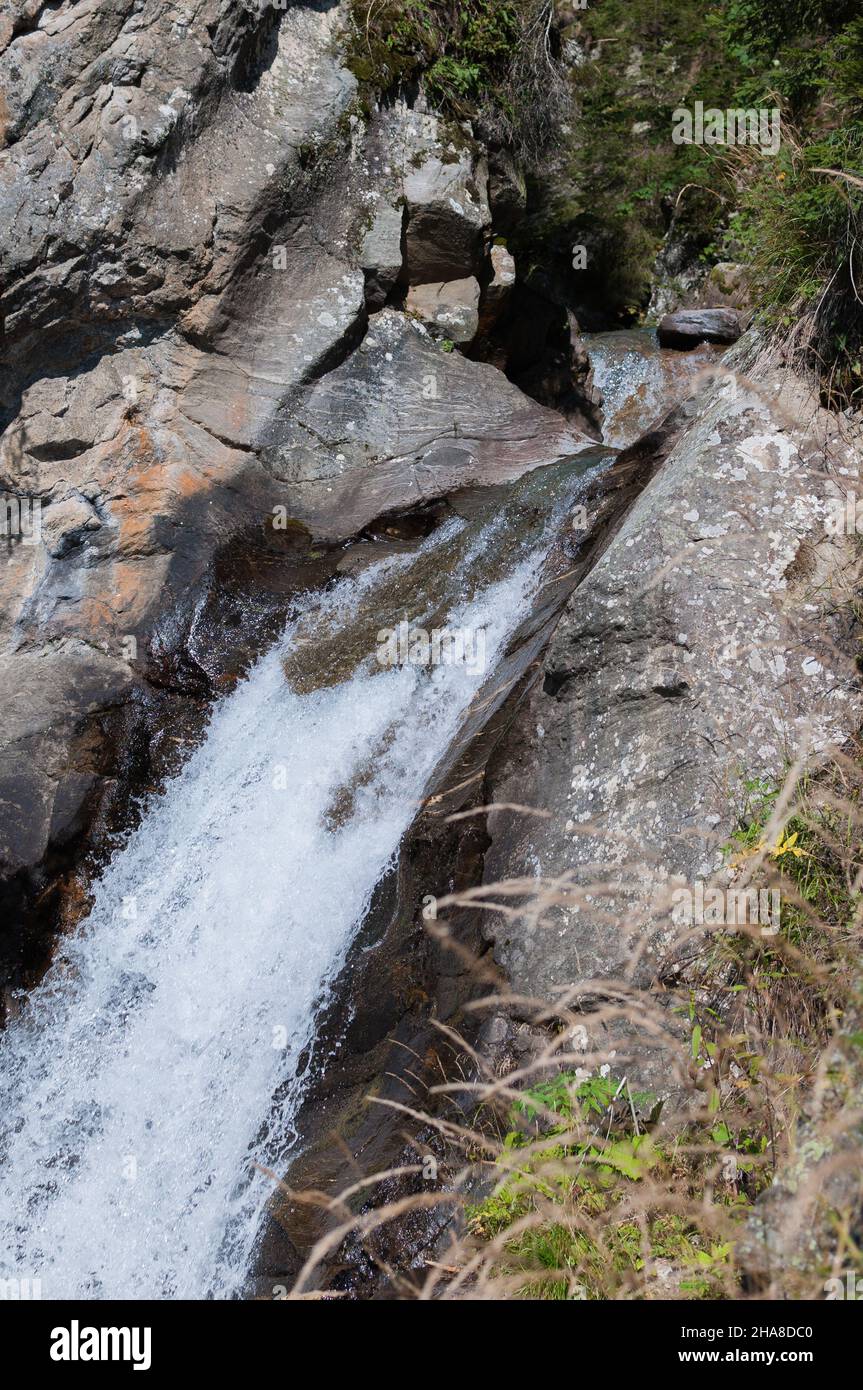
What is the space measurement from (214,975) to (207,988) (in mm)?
67

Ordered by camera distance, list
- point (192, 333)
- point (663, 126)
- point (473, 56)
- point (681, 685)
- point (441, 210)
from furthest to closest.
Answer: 1. point (663, 126)
2. point (473, 56)
3. point (441, 210)
4. point (192, 333)
5. point (681, 685)

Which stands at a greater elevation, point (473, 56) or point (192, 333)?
point (473, 56)

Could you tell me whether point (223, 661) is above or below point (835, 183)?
below

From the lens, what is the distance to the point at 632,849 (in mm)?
3803

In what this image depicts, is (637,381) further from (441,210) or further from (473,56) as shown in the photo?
(473,56)

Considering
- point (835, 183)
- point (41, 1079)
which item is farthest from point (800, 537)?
point (41, 1079)

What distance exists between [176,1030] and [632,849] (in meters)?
Result: 2.37

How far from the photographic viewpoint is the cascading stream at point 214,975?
13.9 ft

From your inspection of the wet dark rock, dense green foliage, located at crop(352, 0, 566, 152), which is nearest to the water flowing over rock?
the wet dark rock

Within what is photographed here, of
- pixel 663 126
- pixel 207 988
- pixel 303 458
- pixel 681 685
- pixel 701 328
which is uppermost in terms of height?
pixel 663 126

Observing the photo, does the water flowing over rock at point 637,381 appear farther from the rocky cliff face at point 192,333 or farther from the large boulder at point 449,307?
the large boulder at point 449,307

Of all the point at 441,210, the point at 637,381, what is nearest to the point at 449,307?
the point at 441,210

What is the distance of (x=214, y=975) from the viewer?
15.8ft
